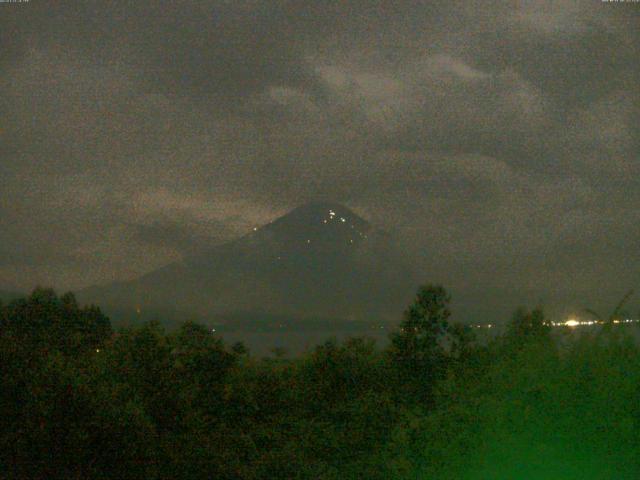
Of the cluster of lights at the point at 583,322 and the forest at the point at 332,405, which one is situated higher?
the cluster of lights at the point at 583,322

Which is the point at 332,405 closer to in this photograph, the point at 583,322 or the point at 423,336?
the point at 423,336

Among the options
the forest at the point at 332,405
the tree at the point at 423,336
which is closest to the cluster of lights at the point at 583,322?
the forest at the point at 332,405

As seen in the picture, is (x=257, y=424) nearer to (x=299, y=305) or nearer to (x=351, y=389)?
(x=351, y=389)

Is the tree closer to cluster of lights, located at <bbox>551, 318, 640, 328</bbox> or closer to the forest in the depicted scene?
the forest

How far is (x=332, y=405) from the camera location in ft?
34.1

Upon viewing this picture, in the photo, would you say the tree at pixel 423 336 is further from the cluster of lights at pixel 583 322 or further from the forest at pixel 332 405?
the cluster of lights at pixel 583 322

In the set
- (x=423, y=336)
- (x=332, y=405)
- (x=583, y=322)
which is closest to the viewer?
(x=583, y=322)

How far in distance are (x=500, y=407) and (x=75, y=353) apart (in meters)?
7.65

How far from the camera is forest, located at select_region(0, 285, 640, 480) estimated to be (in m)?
5.39

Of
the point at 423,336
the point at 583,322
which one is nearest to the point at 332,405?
the point at 423,336

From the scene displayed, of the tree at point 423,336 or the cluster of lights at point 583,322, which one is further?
the tree at point 423,336

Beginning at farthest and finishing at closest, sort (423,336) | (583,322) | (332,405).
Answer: (423,336) → (332,405) → (583,322)

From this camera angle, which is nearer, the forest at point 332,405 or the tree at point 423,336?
the forest at point 332,405

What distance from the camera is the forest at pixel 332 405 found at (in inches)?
212
